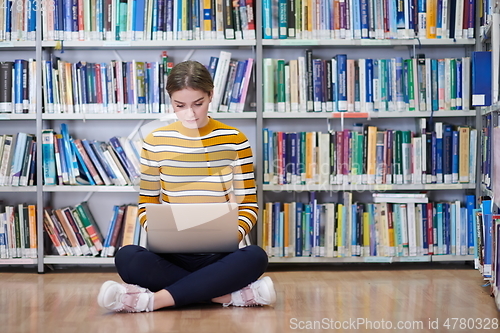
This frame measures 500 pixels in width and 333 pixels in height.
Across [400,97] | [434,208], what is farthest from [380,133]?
[434,208]

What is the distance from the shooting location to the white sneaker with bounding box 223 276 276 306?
2301 mm

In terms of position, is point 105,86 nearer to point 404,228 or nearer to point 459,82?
point 404,228

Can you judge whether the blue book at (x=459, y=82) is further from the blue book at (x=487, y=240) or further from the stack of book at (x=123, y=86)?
the stack of book at (x=123, y=86)

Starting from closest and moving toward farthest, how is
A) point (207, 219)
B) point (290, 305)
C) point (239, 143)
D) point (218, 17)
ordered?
point (207, 219), point (290, 305), point (239, 143), point (218, 17)

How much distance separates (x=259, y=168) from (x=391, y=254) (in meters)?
0.84

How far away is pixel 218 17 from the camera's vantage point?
3182 mm

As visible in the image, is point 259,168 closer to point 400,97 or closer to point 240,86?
point 240,86

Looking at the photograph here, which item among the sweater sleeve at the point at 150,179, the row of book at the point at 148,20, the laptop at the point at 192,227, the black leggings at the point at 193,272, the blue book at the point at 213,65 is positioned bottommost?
the black leggings at the point at 193,272

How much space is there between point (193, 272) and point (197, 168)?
445mm

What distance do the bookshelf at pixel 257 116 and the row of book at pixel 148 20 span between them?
0.14ft

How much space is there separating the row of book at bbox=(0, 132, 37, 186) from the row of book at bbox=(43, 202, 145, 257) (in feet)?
0.73

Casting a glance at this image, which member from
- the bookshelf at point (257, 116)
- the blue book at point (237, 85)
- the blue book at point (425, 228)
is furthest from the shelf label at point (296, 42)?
the blue book at point (425, 228)

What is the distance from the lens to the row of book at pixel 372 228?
10.6 ft

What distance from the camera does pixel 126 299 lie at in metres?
2.20
